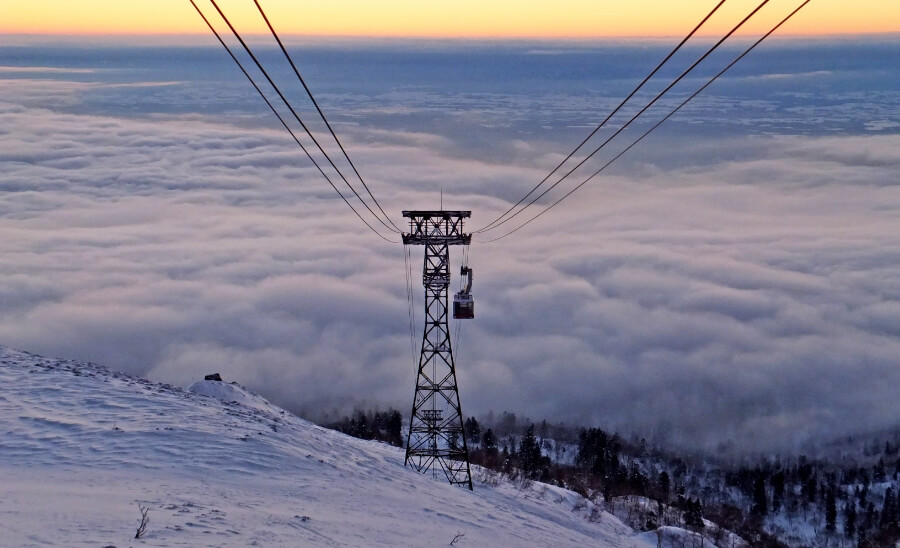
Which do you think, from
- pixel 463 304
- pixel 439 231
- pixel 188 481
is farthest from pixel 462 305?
pixel 188 481

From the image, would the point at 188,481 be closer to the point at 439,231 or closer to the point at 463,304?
the point at 439,231

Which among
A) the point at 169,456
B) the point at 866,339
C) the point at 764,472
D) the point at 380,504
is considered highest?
the point at 169,456

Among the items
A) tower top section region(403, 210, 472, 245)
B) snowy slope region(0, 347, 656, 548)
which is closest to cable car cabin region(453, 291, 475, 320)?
tower top section region(403, 210, 472, 245)

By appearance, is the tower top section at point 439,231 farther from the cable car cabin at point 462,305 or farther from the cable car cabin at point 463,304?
the cable car cabin at point 462,305

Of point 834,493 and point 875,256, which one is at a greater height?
point 875,256

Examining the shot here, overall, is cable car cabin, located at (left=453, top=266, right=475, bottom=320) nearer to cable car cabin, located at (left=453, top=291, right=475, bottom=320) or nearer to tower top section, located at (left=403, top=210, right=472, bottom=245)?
cable car cabin, located at (left=453, top=291, right=475, bottom=320)

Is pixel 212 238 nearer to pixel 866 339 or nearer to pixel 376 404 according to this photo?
pixel 376 404

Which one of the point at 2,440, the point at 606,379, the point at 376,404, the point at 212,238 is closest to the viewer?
the point at 2,440

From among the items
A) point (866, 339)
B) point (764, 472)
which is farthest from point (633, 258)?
point (764, 472)

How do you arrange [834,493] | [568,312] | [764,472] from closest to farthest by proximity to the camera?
[834,493], [764,472], [568,312]
